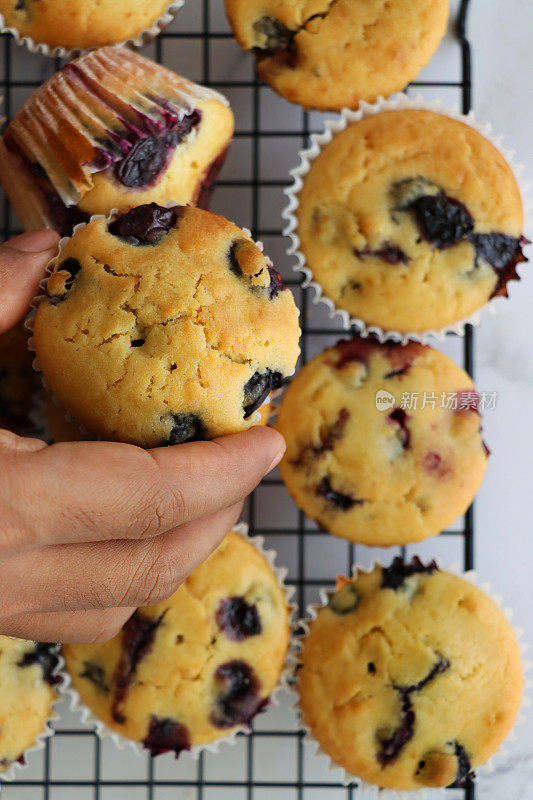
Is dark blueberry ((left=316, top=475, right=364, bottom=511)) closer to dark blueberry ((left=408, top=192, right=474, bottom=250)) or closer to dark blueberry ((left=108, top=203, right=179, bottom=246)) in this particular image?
dark blueberry ((left=408, top=192, right=474, bottom=250))

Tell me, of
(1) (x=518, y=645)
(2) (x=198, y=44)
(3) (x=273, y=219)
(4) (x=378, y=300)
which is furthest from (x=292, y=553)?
(2) (x=198, y=44)

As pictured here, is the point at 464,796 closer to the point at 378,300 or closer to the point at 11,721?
the point at 11,721

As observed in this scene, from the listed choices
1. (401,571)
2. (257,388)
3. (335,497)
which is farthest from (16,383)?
(401,571)

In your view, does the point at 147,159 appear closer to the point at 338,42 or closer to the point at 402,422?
the point at 338,42

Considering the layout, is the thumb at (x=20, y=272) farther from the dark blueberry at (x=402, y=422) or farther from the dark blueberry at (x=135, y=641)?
the dark blueberry at (x=402, y=422)

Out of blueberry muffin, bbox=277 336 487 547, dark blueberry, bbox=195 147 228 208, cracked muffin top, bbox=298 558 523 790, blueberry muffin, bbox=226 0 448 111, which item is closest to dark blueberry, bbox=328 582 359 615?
cracked muffin top, bbox=298 558 523 790

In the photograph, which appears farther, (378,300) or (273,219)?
(273,219)
